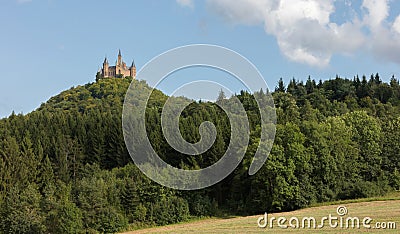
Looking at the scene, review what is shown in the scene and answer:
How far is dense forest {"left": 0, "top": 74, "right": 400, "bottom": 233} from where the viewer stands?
1912 inches

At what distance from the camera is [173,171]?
54500 mm

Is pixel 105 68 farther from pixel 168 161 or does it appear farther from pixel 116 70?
pixel 168 161

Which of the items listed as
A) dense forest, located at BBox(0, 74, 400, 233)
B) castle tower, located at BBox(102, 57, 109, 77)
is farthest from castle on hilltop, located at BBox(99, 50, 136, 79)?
dense forest, located at BBox(0, 74, 400, 233)

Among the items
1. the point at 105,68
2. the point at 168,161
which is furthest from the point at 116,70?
the point at 168,161

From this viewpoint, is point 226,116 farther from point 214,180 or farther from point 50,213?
point 50,213

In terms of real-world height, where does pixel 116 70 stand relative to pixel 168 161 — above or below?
above

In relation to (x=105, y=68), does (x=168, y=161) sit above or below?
below

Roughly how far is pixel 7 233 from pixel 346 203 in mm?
34962

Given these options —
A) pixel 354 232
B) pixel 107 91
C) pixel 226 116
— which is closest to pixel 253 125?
pixel 226 116

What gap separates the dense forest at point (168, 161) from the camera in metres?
48.6

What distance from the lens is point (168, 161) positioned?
63.5m

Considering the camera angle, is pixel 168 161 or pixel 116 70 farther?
pixel 116 70

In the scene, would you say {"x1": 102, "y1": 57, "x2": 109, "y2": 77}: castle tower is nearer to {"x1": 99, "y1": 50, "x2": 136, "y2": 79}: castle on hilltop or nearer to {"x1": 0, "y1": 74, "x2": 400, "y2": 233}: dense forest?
{"x1": 99, "y1": 50, "x2": 136, "y2": 79}: castle on hilltop

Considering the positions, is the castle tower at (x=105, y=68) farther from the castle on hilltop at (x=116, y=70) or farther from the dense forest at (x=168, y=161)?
the dense forest at (x=168, y=161)
